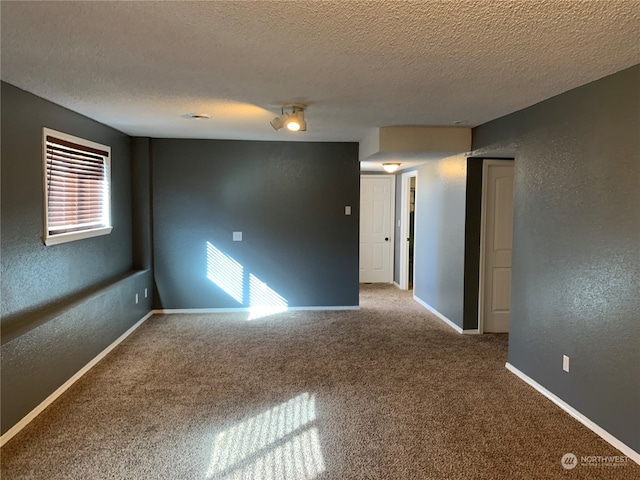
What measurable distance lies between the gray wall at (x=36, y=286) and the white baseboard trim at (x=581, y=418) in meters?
3.70

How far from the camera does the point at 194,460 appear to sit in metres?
Answer: 2.55

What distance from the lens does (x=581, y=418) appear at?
9.87 ft

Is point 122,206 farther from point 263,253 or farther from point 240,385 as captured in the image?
point 240,385

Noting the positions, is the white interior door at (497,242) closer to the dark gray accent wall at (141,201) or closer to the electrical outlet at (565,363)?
the electrical outlet at (565,363)

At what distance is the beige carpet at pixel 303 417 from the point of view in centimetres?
249

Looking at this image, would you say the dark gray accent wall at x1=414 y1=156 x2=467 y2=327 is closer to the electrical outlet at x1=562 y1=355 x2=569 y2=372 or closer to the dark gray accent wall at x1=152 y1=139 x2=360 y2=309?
the dark gray accent wall at x1=152 y1=139 x2=360 y2=309

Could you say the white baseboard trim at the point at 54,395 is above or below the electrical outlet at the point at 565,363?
below

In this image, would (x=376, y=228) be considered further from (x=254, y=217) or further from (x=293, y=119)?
(x=293, y=119)

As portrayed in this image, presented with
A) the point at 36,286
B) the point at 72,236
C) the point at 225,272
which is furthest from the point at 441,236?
the point at 36,286

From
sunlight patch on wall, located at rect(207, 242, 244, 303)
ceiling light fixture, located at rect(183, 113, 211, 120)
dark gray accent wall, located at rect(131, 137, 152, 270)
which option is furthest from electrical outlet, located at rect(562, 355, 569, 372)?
dark gray accent wall, located at rect(131, 137, 152, 270)

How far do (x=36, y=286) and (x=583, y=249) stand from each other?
3922 millimetres

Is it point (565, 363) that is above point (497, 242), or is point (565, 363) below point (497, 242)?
below

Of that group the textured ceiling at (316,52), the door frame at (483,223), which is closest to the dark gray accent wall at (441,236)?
the door frame at (483,223)

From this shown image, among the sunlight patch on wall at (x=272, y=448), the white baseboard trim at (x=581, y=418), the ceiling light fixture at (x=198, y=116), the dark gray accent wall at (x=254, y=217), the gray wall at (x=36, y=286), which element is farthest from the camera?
the dark gray accent wall at (x=254, y=217)
